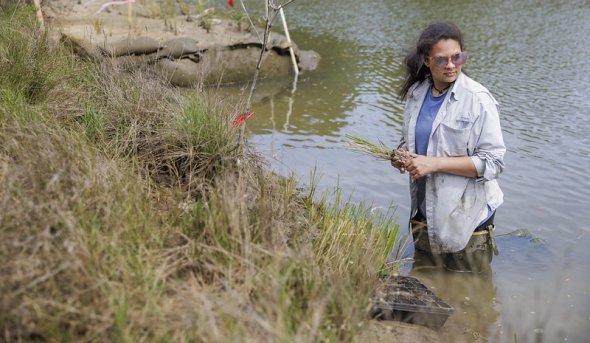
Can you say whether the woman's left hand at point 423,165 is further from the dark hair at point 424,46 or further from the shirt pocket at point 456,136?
the dark hair at point 424,46

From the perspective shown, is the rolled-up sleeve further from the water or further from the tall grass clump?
the water

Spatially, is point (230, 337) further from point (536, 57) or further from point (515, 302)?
point (536, 57)

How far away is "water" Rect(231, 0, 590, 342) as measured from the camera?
430 cm

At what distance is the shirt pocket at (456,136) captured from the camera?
3906mm

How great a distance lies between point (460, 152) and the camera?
4.00 metres

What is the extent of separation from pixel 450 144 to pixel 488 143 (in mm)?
226

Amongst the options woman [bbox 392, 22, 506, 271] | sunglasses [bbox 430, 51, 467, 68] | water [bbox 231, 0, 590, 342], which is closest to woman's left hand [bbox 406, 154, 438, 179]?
woman [bbox 392, 22, 506, 271]

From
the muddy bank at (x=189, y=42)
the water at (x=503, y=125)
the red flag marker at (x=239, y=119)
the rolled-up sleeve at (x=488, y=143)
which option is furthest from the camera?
the muddy bank at (x=189, y=42)

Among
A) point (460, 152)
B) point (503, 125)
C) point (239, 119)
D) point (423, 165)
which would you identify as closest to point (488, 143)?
point (460, 152)

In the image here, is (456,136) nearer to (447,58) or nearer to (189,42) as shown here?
(447,58)

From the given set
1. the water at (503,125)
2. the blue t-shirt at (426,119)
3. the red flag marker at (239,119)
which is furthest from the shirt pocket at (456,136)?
the red flag marker at (239,119)

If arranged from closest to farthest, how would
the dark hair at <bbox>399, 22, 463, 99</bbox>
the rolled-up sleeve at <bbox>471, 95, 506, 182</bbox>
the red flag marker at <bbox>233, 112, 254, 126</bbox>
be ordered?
the rolled-up sleeve at <bbox>471, 95, 506, 182</bbox> < the dark hair at <bbox>399, 22, 463, 99</bbox> < the red flag marker at <bbox>233, 112, 254, 126</bbox>

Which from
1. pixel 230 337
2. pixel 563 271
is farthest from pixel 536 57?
pixel 230 337

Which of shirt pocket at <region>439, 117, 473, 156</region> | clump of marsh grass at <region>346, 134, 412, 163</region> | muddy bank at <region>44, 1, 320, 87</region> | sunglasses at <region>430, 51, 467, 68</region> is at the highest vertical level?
sunglasses at <region>430, 51, 467, 68</region>
